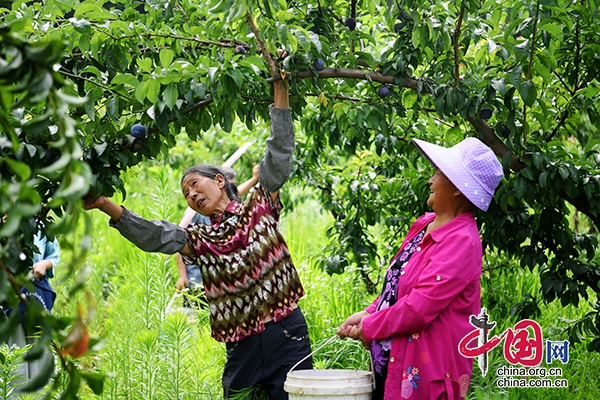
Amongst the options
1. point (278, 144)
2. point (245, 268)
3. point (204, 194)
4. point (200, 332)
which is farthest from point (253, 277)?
point (200, 332)

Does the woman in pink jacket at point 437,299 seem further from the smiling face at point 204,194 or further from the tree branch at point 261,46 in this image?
the smiling face at point 204,194

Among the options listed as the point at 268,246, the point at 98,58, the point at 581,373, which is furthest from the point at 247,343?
the point at 581,373

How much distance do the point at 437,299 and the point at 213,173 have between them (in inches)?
46.6

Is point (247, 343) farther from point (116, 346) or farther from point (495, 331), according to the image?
point (495, 331)

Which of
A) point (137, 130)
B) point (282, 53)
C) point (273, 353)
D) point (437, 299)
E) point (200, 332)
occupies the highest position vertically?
point (282, 53)

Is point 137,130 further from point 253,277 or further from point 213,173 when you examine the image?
point 253,277

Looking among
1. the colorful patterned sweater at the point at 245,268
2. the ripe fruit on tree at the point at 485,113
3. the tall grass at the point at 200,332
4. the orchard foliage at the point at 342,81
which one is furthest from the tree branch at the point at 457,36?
the tall grass at the point at 200,332

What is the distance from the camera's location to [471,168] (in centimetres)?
247

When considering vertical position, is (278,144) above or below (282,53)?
below

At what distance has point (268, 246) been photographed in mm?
2912

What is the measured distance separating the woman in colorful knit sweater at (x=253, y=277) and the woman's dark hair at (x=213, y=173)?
165 mm

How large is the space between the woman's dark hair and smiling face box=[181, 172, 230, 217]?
14 mm

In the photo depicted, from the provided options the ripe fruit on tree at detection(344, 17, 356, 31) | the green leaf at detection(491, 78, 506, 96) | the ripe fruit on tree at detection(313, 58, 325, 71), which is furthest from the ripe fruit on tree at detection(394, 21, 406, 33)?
the green leaf at detection(491, 78, 506, 96)

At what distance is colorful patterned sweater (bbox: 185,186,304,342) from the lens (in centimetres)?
289
